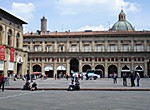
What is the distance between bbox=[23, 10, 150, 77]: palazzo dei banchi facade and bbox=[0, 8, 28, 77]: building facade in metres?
15.0

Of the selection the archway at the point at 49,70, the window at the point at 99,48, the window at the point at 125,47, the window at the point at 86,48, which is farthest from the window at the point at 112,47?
the archway at the point at 49,70

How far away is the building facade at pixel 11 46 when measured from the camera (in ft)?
150

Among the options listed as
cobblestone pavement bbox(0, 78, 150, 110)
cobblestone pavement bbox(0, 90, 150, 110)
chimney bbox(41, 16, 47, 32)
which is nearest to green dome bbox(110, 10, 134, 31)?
chimney bbox(41, 16, 47, 32)

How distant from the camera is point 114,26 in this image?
9169cm

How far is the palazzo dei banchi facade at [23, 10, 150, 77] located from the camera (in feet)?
229

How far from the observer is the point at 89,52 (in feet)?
233

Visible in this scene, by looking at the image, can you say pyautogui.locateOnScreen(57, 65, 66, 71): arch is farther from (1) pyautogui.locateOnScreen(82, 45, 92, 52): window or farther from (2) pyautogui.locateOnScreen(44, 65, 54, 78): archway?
(1) pyautogui.locateOnScreen(82, 45, 92, 52): window

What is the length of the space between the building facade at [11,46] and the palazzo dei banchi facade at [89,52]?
49.1 ft

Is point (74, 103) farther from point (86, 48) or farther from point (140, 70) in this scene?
point (140, 70)

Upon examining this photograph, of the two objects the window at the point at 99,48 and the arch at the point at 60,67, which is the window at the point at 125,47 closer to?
the window at the point at 99,48

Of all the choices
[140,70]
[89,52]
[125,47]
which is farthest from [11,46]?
[140,70]

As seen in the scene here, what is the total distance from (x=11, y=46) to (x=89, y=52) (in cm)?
2725

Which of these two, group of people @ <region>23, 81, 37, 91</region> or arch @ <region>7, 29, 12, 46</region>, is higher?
arch @ <region>7, 29, 12, 46</region>

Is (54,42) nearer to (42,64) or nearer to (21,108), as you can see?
(42,64)
